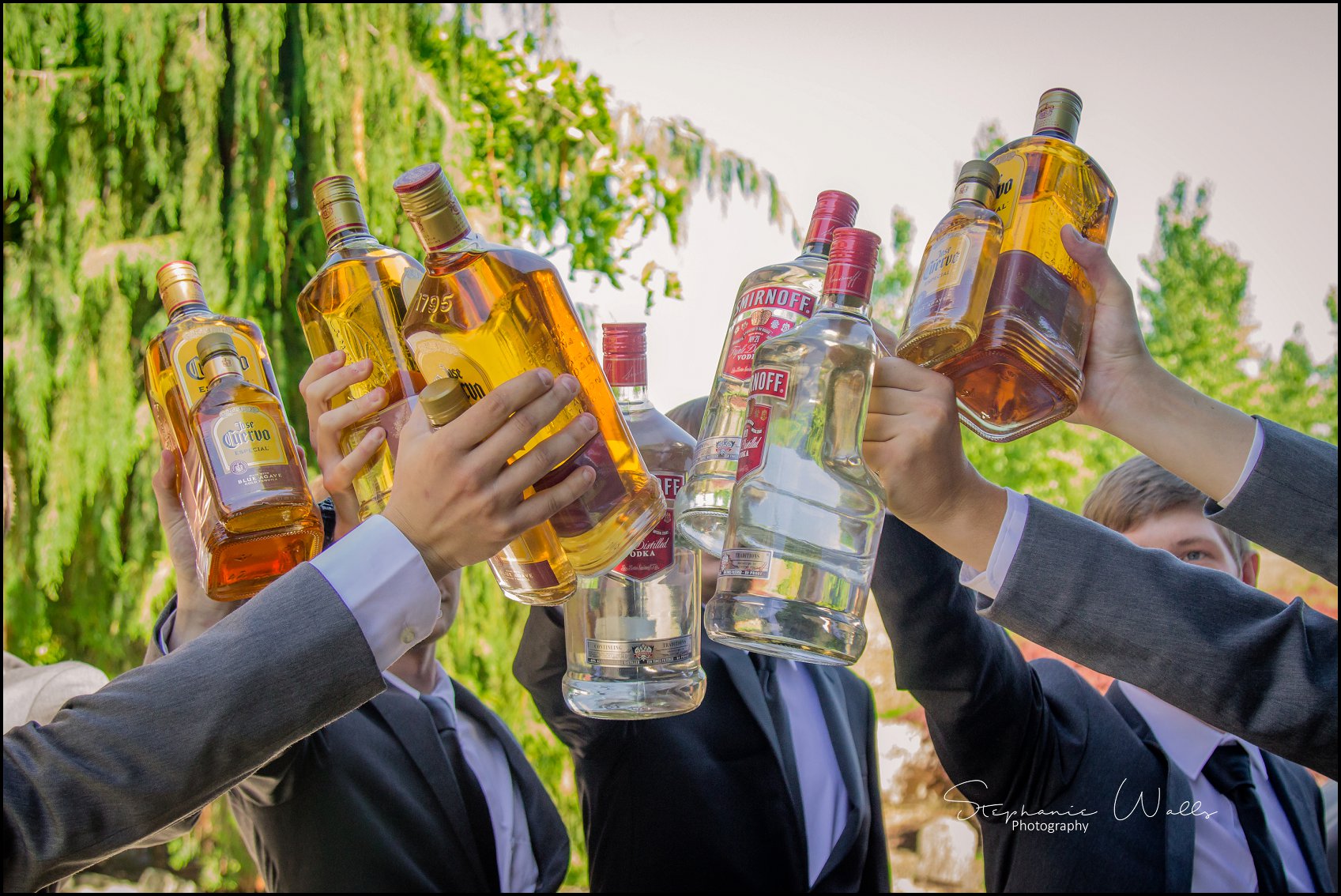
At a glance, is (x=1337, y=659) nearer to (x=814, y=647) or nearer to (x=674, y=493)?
(x=814, y=647)

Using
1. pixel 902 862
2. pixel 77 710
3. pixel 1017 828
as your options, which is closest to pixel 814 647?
pixel 77 710

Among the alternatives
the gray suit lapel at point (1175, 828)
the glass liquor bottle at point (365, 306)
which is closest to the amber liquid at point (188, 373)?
the glass liquor bottle at point (365, 306)

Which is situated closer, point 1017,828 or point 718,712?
point 1017,828

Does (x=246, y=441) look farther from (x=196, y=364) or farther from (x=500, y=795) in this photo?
(x=500, y=795)

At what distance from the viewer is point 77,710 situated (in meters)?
0.97

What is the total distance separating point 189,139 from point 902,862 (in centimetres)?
532

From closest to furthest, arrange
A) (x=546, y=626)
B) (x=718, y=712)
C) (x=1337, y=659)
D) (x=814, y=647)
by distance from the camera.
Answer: (x=814, y=647) < (x=1337, y=659) < (x=546, y=626) < (x=718, y=712)

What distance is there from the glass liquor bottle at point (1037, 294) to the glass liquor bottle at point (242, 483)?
2.60 feet

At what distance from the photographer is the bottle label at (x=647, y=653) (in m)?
1.14

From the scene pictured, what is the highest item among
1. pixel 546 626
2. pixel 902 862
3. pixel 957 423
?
pixel 957 423

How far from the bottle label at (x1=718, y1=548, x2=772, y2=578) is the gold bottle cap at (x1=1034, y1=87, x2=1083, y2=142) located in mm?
584

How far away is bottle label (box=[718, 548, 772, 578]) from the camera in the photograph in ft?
3.00

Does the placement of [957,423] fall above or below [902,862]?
above

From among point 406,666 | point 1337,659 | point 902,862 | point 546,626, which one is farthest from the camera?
point 902,862
